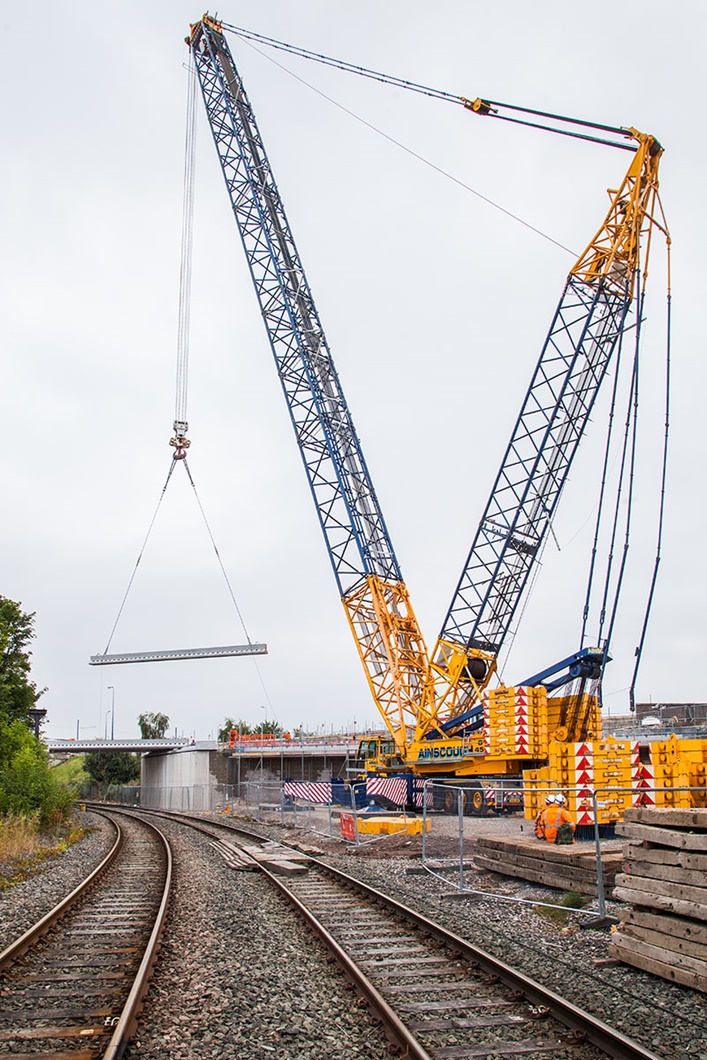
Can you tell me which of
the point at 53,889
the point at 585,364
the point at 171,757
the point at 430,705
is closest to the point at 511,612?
the point at 430,705

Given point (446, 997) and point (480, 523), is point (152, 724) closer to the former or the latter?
point (480, 523)

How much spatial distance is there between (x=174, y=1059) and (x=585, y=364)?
31.4 meters

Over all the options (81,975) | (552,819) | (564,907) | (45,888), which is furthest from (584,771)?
(81,975)

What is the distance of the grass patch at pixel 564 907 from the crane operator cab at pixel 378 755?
75.3 ft

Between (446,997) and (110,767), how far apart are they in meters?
101

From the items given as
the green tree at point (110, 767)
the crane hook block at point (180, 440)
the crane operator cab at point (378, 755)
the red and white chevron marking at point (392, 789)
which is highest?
the crane hook block at point (180, 440)

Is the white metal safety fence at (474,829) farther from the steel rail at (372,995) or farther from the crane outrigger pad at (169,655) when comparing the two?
the crane outrigger pad at (169,655)

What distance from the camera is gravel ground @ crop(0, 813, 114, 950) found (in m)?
11.4

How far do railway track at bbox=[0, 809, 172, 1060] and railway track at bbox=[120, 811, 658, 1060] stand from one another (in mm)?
2001

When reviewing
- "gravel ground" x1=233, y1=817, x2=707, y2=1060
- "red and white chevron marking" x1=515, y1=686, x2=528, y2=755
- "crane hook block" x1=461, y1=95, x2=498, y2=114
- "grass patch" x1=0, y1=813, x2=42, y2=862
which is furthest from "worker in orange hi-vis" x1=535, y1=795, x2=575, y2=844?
"crane hook block" x1=461, y1=95, x2=498, y2=114

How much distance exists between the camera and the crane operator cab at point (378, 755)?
35.7 m

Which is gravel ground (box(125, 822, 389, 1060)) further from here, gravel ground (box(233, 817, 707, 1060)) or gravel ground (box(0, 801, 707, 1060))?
gravel ground (box(233, 817, 707, 1060))

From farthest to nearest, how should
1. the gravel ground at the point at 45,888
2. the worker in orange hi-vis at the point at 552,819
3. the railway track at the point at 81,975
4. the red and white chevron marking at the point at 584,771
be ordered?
the red and white chevron marking at the point at 584,771
the worker in orange hi-vis at the point at 552,819
the gravel ground at the point at 45,888
the railway track at the point at 81,975

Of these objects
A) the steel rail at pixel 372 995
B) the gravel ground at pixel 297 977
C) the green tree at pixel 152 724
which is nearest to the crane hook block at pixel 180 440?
the gravel ground at pixel 297 977
